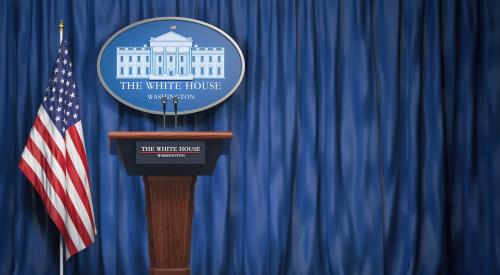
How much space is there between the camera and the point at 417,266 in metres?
4.36

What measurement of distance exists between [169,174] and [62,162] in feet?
3.32

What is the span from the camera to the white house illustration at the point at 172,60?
4305mm

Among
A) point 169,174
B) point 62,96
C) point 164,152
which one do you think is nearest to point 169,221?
point 169,174

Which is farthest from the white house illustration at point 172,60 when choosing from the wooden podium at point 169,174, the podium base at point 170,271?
the podium base at point 170,271

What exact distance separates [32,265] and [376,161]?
2440 mm

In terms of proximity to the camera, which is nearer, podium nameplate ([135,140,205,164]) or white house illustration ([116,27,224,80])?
podium nameplate ([135,140,205,164])

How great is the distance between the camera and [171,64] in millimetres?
4336

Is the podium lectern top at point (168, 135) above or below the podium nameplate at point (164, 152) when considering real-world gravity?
above

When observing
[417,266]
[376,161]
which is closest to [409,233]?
[417,266]

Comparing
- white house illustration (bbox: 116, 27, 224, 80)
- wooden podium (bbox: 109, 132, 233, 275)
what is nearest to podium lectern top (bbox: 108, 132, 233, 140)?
wooden podium (bbox: 109, 132, 233, 275)

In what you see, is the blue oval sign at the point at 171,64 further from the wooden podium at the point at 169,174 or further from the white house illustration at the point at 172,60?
the wooden podium at the point at 169,174

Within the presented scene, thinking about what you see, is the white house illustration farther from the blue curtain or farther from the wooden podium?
the wooden podium

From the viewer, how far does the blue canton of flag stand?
12.7 ft

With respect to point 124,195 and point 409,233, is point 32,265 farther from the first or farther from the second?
point 409,233
